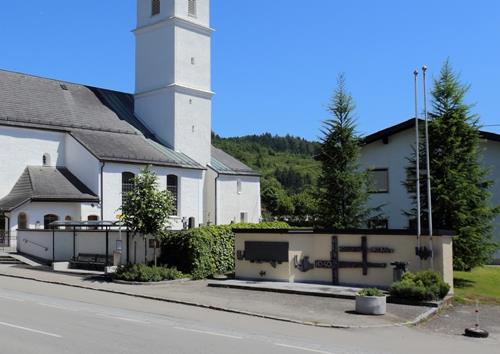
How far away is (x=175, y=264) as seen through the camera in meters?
25.8

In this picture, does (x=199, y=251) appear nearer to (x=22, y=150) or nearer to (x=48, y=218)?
(x=48, y=218)

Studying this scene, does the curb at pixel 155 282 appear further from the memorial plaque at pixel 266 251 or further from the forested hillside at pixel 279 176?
the forested hillside at pixel 279 176

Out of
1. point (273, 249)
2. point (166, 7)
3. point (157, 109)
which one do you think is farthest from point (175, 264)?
point (166, 7)

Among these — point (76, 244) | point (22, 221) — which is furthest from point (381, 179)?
point (22, 221)

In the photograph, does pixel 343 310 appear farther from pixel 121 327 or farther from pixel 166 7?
pixel 166 7

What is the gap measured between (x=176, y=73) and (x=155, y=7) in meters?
6.76

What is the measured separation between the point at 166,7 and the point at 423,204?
32.2m

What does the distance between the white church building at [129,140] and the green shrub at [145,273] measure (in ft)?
49.6

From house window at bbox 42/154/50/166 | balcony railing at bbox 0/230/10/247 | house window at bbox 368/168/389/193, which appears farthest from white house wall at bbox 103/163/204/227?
house window at bbox 368/168/389/193

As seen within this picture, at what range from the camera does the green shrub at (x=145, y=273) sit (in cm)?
2347

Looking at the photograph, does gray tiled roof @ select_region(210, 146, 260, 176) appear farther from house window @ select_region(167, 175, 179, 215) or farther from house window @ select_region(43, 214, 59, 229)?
house window @ select_region(43, 214, 59, 229)

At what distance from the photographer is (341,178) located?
2855cm

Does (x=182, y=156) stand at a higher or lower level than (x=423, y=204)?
higher

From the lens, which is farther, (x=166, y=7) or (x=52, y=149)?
(x=166, y=7)
